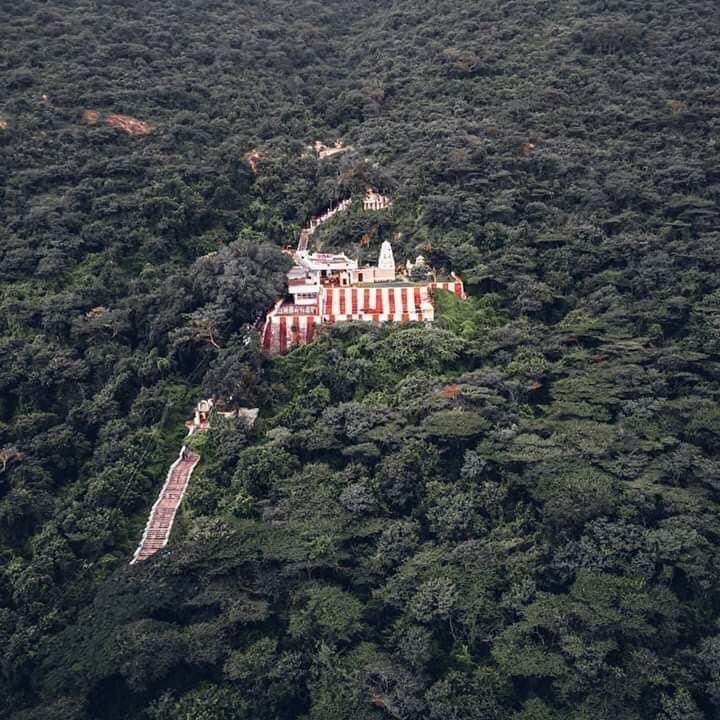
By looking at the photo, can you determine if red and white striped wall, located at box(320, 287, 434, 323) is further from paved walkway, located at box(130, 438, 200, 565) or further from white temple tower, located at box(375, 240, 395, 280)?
paved walkway, located at box(130, 438, 200, 565)

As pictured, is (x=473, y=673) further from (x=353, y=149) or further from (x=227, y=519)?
(x=353, y=149)

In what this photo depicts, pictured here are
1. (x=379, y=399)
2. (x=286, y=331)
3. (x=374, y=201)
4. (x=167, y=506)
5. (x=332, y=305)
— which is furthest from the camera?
(x=374, y=201)

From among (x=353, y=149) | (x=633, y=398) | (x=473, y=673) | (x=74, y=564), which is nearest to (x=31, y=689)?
(x=74, y=564)

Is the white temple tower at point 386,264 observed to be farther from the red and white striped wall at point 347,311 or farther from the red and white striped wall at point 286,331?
the red and white striped wall at point 286,331

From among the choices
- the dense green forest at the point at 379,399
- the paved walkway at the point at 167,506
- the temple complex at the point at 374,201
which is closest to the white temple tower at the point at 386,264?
the dense green forest at the point at 379,399

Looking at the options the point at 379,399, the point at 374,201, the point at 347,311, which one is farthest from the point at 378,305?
the point at 374,201

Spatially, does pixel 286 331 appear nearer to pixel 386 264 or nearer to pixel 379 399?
pixel 386 264

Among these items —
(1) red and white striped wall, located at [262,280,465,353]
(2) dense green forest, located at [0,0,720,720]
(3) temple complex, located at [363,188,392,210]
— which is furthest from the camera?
(3) temple complex, located at [363,188,392,210]

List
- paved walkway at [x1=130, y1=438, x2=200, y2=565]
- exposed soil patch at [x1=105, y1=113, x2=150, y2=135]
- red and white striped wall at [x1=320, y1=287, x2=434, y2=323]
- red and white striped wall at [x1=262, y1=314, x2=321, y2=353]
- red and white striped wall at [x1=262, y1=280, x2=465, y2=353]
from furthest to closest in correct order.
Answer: exposed soil patch at [x1=105, y1=113, x2=150, y2=135] → red and white striped wall at [x1=320, y1=287, x2=434, y2=323] → red and white striped wall at [x1=262, y1=280, x2=465, y2=353] → red and white striped wall at [x1=262, y1=314, x2=321, y2=353] → paved walkway at [x1=130, y1=438, x2=200, y2=565]

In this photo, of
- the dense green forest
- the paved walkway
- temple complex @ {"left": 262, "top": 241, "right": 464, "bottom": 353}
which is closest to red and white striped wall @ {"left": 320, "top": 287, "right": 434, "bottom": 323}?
temple complex @ {"left": 262, "top": 241, "right": 464, "bottom": 353}
